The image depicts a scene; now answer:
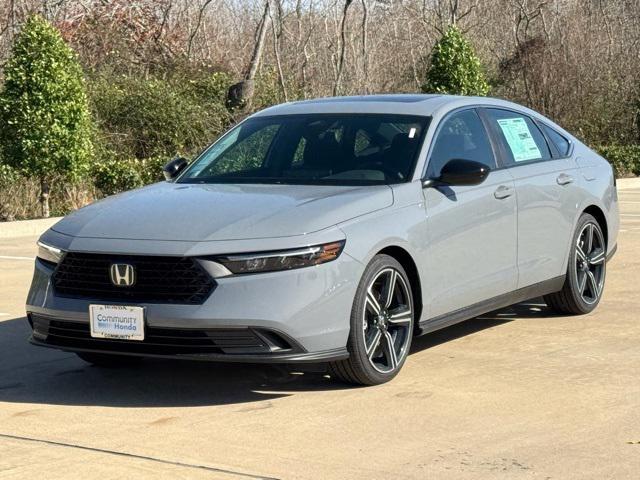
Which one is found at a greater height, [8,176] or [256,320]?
[256,320]

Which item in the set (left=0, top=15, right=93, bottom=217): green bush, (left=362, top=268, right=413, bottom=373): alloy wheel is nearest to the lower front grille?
(left=362, top=268, right=413, bottom=373): alloy wheel

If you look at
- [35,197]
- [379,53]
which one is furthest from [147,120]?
[379,53]

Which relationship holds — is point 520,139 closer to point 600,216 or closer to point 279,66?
point 600,216

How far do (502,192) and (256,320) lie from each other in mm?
2447

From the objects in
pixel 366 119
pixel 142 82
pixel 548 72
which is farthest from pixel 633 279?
pixel 548 72

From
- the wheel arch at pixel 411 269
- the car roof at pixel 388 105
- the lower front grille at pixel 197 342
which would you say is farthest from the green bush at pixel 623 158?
the lower front grille at pixel 197 342

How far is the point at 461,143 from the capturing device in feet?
28.1

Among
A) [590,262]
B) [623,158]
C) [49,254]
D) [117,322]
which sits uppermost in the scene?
[49,254]

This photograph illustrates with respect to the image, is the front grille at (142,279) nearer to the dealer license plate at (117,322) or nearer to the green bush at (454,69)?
the dealer license plate at (117,322)

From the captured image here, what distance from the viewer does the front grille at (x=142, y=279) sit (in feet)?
22.5

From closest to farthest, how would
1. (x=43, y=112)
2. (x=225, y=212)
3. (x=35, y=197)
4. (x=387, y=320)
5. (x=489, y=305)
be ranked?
1. (x=225, y=212)
2. (x=387, y=320)
3. (x=489, y=305)
4. (x=43, y=112)
5. (x=35, y=197)

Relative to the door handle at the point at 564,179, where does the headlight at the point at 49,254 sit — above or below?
above

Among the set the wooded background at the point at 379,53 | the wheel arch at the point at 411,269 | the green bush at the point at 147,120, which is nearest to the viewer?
the wheel arch at the point at 411,269

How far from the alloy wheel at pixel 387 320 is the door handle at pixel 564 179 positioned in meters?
2.21
